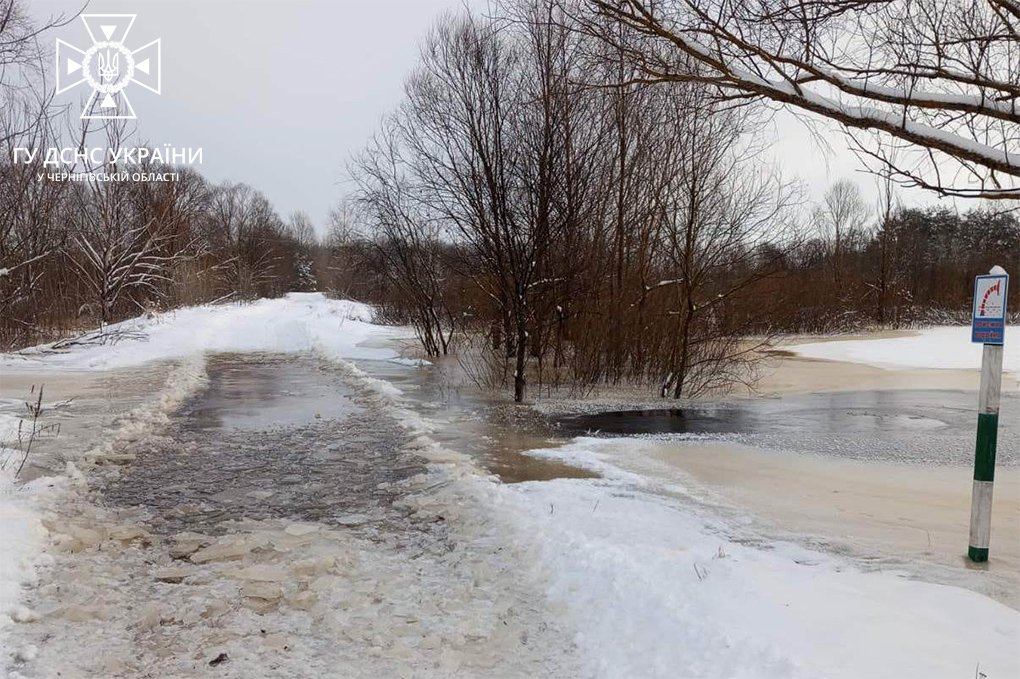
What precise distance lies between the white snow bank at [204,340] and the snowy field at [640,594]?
11.6m

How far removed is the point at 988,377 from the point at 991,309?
1.47 ft

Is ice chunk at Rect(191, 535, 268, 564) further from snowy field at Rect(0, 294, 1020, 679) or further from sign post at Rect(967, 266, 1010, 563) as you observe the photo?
sign post at Rect(967, 266, 1010, 563)

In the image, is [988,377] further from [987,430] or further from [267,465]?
[267,465]

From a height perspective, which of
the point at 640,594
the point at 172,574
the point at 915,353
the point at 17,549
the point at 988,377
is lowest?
the point at 172,574

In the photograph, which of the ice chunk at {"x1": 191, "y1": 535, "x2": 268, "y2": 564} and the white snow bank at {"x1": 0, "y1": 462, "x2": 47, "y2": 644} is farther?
the ice chunk at {"x1": 191, "y1": 535, "x2": 268, "y2": 564}

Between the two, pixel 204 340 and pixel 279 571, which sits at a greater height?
pixel 204 340

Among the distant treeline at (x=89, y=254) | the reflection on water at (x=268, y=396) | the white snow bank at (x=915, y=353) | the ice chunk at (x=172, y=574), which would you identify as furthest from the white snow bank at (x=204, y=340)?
the white snow bank at (x=915, y=353)

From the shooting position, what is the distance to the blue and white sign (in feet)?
14.1

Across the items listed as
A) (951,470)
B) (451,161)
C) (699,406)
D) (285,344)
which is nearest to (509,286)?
(451,161)

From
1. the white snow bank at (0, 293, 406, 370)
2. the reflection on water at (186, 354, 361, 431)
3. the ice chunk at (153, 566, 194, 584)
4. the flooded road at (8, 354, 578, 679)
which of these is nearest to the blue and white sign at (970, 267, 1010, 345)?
the flooded road at (8, 354, 578, 679)

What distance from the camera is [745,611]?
11.6 ft

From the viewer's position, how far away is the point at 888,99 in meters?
3.91

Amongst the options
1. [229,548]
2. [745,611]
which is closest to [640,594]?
[745,611]

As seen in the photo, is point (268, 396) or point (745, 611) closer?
point (745, 611)
